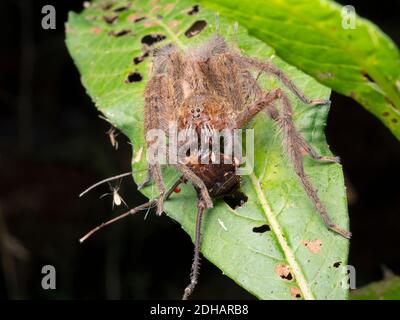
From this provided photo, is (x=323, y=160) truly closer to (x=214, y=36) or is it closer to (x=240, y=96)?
(x=240, y=96)

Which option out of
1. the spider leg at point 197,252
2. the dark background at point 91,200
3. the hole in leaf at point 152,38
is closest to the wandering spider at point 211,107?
the spider leg at point 197,252

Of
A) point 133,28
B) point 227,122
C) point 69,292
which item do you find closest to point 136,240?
point 69,292

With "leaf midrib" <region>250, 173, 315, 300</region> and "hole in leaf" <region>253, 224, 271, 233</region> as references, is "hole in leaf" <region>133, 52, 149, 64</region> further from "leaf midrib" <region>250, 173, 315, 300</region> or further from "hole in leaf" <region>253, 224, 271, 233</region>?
"hole in leaf" <region>253, 224, 271, 233</region>

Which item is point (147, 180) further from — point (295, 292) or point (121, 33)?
point (121, 33)

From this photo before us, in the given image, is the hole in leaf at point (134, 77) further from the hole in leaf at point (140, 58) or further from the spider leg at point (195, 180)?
the spider leg at point (195, 180)

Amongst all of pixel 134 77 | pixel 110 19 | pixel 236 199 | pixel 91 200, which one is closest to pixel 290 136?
pixel 236 199

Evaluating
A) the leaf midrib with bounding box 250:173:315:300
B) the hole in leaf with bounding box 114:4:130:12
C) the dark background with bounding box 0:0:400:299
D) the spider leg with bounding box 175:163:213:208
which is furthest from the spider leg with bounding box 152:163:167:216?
the dark background with bounding box 0:0:400:299
